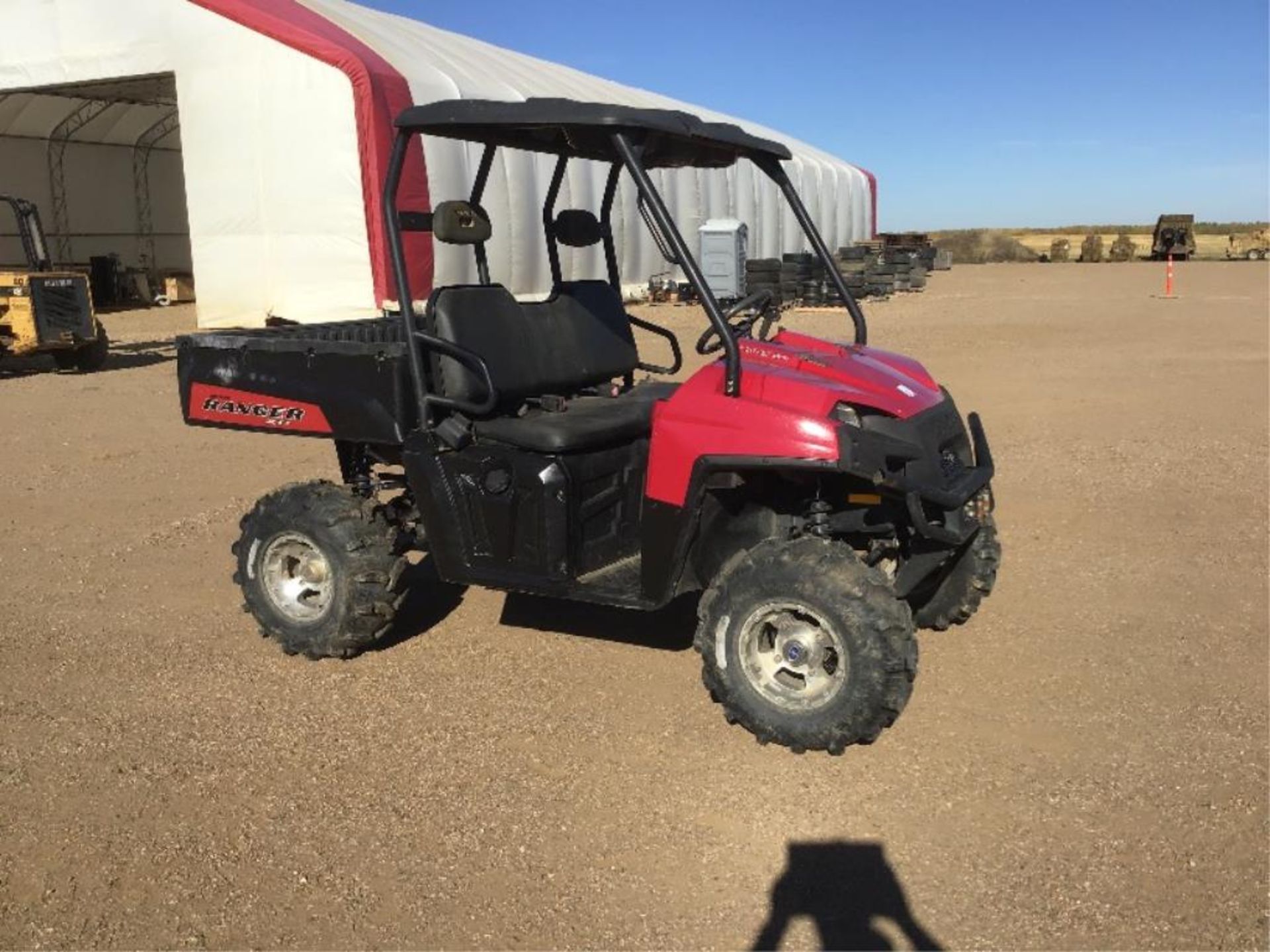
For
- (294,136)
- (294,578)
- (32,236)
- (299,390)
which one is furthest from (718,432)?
(294,136)

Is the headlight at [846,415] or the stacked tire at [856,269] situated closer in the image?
the headlight at [846,415]

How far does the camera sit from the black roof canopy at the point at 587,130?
3.92 meters

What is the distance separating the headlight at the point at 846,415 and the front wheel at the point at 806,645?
41 cm

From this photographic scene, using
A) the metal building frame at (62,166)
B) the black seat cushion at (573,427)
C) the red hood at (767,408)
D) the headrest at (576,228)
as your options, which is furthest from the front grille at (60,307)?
the metal building frame at (62,166)

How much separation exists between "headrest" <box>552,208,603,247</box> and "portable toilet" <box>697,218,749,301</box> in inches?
732

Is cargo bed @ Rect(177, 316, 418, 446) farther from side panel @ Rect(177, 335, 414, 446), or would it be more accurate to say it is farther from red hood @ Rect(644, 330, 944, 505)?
red hood @ Rect(644, 330, 944, 505)

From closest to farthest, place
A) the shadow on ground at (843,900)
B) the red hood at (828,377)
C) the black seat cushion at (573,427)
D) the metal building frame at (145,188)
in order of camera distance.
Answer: the shadow on ground at (843,900) → the red hood at (828,377) → the black seat cushion at (573,427) → the metal building frame at (145,188)

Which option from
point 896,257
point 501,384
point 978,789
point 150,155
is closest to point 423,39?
point 150,155

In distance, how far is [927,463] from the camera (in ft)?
13.0

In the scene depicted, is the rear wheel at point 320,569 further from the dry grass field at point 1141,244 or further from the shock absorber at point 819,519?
the dry grass field at point 1141,244

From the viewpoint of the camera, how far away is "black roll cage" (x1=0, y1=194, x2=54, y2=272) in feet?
46.8

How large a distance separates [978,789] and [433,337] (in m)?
2.47

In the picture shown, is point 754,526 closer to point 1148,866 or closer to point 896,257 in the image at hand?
point 1148,866

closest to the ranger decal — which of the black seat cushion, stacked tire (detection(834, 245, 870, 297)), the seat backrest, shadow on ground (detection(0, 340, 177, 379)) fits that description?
the seat backrest
